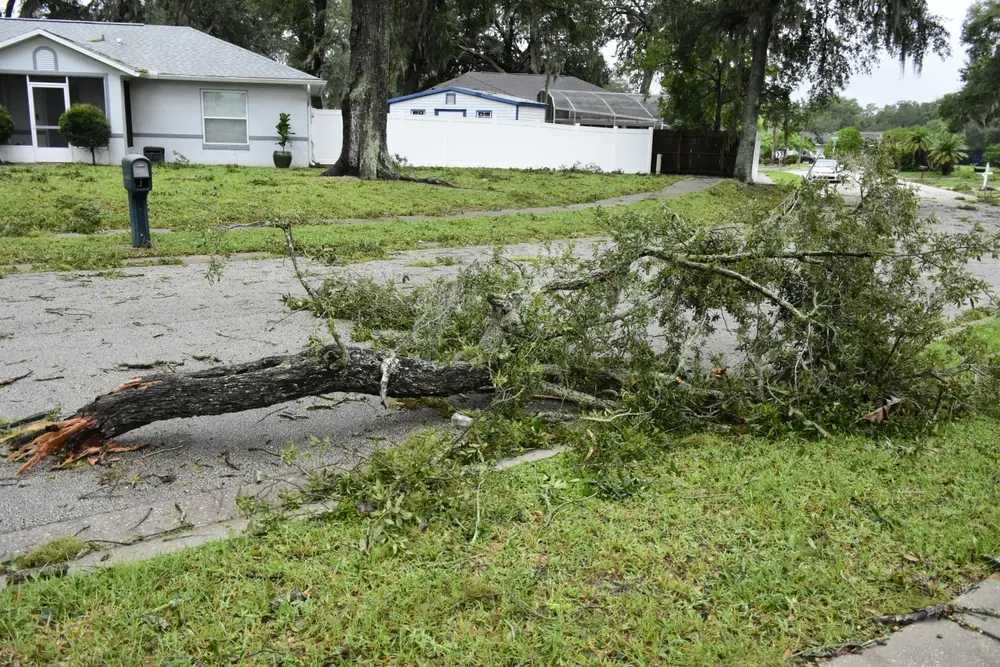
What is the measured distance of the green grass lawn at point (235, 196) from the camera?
1261 centimetres

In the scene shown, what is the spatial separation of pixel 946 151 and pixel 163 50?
47.7 meters

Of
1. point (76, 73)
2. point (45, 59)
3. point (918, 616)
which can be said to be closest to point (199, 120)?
point (76, 73)

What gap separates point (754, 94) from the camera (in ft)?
90.8

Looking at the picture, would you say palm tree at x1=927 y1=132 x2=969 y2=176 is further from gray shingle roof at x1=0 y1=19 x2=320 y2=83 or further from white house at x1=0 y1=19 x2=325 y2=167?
gray shingle roof at x1=0 y1=19 x2=320 y2=83

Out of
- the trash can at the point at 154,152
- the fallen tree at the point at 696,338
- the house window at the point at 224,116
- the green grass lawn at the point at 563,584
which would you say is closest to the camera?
the green grass lawn at the point at 563,584

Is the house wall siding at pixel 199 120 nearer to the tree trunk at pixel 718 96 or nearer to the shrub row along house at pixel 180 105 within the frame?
the shrub row along house at pixel 180 105

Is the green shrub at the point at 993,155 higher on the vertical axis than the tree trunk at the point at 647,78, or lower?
lower

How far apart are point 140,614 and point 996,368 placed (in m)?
5.03

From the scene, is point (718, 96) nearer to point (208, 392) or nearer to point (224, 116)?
point (224, 116)

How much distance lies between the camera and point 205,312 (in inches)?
298

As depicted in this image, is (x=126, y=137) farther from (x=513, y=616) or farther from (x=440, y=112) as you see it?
(x=513, y=616)

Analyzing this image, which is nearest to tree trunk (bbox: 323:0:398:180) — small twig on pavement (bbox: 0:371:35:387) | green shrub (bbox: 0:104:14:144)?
green shrub (bbox: 0:104:14:144)

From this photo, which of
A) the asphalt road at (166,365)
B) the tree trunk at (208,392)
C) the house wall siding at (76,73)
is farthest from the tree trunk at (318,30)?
the tree trunk at (208,392)

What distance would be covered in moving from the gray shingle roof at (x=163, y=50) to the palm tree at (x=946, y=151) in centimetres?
4374
